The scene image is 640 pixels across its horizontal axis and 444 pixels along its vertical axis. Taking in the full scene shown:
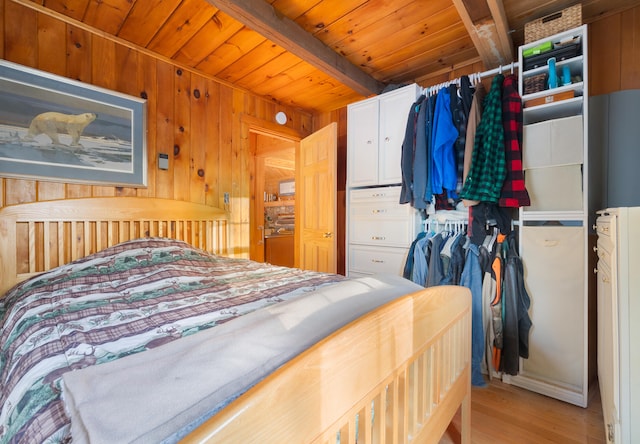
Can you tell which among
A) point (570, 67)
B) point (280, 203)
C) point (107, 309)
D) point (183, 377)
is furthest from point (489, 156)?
point (280, 203)

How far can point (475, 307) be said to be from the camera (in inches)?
77.2

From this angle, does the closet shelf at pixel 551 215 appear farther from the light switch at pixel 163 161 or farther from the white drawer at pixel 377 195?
the light switch at pixel 163 161

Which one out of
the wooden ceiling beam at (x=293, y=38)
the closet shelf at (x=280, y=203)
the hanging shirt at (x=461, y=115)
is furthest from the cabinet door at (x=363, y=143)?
the closet shelf at (x=280, y=203)

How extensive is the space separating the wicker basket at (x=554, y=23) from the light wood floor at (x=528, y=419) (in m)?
2.25

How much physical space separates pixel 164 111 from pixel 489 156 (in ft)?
8.27

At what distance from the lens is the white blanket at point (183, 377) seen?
45 centimetres

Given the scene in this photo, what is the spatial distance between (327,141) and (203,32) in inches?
53.5

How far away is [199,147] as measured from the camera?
267 centimetres

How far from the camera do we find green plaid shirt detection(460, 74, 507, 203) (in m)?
1.86

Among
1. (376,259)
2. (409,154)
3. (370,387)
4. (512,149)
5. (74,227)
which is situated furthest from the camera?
(376,259)

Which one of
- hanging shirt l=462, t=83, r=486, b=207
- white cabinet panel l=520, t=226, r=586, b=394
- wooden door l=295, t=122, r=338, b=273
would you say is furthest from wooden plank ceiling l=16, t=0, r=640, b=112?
A: white cabinet panel l=520, t=226, r=586, b=394

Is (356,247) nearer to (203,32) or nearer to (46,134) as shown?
(203,32)

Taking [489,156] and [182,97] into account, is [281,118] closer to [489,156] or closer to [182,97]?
[182,97]

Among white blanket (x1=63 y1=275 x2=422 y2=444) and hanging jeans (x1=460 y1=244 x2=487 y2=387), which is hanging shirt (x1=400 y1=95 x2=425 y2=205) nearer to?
hanging jeans (x1=460 y1=244 x2=487 y2=387)
